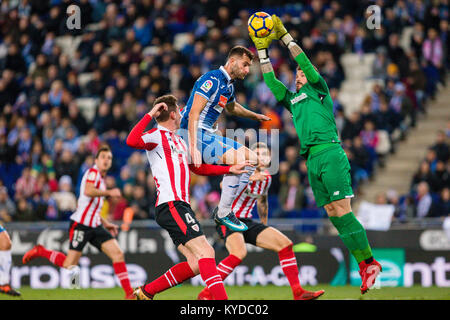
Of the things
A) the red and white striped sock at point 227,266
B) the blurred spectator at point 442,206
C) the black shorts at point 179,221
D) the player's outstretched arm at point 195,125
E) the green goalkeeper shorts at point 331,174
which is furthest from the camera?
the blurred spectator at point 442,206

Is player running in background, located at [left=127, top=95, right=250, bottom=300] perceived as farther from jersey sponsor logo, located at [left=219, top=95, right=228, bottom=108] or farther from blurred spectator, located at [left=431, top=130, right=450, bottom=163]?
blurred spectator, located at [left=431, top=130, right=450, bottom=163]

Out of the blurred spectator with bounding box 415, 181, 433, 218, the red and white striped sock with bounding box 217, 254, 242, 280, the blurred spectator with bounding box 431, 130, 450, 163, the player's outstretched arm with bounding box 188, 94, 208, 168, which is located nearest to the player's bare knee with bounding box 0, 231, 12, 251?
the red and white striped sock with bounding box 217, 254, 242, 280

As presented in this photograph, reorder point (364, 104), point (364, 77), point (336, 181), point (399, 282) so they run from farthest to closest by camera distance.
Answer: point (364, 77) → point (364, 104) → point (399, 282) → point (336, 181)

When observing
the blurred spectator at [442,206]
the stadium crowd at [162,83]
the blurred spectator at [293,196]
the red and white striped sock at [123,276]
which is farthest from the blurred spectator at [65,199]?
the blurred spectator at [442,206]

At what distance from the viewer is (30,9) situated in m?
25.4

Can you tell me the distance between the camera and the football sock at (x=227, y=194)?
9.47 m

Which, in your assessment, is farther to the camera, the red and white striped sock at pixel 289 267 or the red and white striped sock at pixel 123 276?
the red and white striped sock at pixel 123 276

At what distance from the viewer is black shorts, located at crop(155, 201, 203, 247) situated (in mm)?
8102

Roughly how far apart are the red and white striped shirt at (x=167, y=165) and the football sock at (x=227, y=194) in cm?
118

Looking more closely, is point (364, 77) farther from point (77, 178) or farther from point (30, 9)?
point (30, 9)

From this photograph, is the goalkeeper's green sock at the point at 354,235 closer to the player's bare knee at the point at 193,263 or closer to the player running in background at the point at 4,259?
the player's bare knee at the point at 193,263

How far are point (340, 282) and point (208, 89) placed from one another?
6.92 meters
